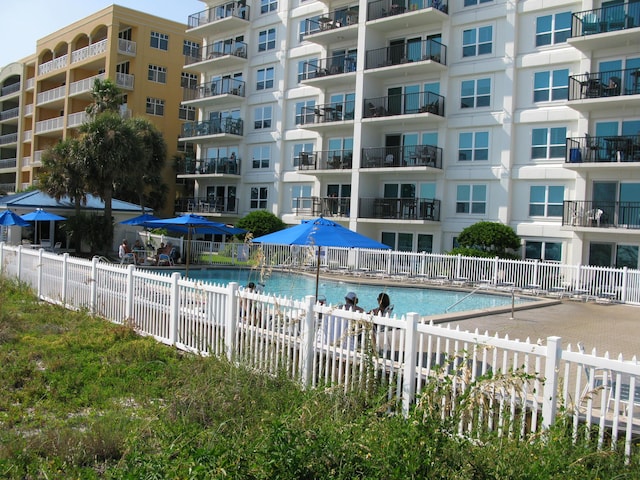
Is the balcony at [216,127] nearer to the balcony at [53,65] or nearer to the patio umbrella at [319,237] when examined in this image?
the balcony at [53,65]

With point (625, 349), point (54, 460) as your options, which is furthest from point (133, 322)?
point (625, 349)

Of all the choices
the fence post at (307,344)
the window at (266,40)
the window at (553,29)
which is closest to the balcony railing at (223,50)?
the window at (266,40)

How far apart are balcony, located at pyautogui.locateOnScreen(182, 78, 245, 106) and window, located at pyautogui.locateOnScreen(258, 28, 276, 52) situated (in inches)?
106

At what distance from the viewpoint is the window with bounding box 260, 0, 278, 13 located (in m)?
39.9

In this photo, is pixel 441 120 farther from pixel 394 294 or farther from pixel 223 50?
pixel 223 50

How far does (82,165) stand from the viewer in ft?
103

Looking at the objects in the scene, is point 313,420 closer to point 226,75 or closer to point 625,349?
point 625,349

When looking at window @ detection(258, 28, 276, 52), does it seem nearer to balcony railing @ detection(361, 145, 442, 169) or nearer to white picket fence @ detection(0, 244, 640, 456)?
balcony railing @ detection(361, 145, 442, 169)

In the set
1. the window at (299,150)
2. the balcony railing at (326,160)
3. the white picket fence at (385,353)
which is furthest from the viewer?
the window at (299,150)

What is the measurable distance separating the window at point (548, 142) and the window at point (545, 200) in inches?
59.0

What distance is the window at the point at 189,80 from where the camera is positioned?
51.8 meters

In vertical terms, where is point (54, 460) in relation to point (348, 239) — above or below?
below

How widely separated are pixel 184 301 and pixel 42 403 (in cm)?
342

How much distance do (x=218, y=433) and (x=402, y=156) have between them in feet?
90.2
